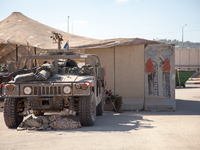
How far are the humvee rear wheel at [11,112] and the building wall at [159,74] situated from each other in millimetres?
4891

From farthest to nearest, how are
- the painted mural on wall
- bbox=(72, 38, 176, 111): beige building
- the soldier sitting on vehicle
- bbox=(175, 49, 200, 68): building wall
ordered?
bbox=(175, 49, 200, 68): building wall
the painted mural on wall
bbox=(72, 38, 176, 111): beige building
the soldier sitting on vehicle

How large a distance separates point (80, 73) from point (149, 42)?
357cm

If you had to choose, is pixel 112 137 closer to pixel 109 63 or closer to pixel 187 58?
pixel 109 63

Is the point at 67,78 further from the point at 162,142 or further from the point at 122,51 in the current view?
the point at 122,51

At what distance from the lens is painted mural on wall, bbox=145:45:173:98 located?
995cm

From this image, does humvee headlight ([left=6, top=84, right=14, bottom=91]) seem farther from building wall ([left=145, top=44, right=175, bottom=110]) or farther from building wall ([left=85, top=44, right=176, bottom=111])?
building wall ([left=145, top=44, right=175, bottom=110])

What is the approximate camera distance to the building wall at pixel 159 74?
9930 millimetres

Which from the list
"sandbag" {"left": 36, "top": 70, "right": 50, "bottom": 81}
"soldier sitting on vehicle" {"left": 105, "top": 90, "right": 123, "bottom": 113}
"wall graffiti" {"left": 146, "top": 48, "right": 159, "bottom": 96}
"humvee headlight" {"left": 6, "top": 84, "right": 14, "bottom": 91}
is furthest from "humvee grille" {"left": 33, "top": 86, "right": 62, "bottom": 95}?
"wall graffiti" {"left": 146, "top": 48, "right": 159, "bottom": 96}

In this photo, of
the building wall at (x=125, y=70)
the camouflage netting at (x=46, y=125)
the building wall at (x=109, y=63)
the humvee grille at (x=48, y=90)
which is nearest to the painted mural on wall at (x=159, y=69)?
the building wall at (x=125, y=70)

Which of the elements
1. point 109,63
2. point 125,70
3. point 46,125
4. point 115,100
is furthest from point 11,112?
point 125,70

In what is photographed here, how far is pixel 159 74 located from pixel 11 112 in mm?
5557

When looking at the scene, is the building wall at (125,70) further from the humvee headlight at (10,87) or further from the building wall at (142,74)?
the humvee headlight at (10,87)

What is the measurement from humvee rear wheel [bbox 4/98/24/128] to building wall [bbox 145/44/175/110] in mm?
4891

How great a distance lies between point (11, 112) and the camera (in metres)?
6.16
